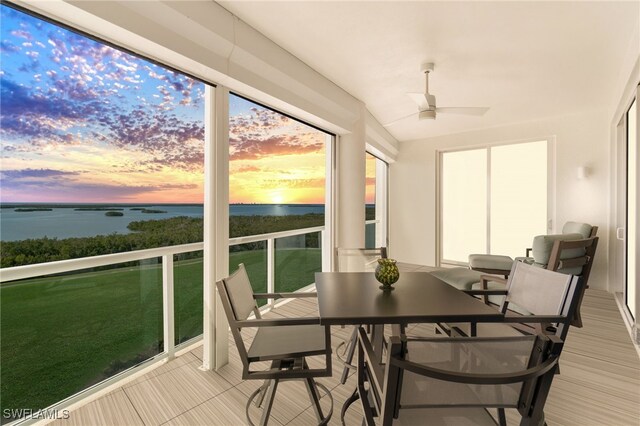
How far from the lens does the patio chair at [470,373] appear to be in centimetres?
88

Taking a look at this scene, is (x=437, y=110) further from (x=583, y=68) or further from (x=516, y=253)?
(x=516, y=253)

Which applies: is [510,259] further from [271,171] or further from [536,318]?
[271,171]

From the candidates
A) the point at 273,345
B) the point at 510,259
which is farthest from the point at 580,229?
the point at 273,345

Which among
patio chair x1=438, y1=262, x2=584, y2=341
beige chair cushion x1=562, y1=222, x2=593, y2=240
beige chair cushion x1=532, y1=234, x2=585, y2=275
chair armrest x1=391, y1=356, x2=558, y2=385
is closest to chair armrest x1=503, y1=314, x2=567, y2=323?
patio chair x1=438, y1=262, x2=584, y2=341

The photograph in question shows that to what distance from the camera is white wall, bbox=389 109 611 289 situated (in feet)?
15.2

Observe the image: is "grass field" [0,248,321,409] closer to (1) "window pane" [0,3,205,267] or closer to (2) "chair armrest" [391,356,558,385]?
(1) "window pane" [0,3,205,267]

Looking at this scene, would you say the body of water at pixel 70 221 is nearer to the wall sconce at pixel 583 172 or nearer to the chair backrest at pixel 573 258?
the chair backrest at pixel 573 258

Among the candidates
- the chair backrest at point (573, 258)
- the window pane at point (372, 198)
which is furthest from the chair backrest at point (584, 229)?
the window pane at point (372, 198)

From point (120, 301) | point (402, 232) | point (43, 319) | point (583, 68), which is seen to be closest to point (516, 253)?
point (402, 232)

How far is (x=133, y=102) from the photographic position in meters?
2.17

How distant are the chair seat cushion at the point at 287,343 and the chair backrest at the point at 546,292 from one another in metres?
1.26

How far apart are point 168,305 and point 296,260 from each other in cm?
197

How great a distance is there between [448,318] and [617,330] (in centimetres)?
315

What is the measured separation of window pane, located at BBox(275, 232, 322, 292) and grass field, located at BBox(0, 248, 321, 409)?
4.61 feet
